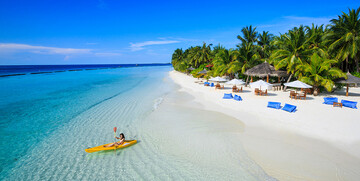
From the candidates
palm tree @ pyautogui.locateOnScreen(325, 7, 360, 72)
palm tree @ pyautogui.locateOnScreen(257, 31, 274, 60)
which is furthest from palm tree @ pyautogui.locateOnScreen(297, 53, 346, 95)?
palm tree @ pyautogui.locateOnScreen(257, 31, 274, 60)

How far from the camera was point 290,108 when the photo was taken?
1030 centimetres

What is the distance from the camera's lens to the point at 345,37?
18.3 m

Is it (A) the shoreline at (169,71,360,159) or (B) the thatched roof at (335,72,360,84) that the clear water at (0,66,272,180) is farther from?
(B) the thatched roof at (335,72,360,84)

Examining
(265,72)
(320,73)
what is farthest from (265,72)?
(320,73)

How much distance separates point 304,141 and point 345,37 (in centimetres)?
1883

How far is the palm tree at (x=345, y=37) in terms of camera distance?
1788 cm

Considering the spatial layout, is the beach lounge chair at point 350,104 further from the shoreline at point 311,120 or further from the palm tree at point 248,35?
the palm tree at point 248,35

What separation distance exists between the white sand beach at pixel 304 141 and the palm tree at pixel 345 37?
12295 mm

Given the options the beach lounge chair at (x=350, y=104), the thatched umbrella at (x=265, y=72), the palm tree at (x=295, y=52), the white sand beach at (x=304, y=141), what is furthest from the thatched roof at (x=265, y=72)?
the beach lounge chair at (x=350, y=104)

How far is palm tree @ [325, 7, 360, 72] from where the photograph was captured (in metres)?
17.9

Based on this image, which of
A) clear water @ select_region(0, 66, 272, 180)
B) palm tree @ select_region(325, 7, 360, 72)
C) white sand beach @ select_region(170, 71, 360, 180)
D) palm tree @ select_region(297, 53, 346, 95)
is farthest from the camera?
palm tree @ select_region(325, 7, 360, 72)

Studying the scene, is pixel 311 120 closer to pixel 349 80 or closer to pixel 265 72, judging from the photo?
pixel 349 80

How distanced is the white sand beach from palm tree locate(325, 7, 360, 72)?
484 inches

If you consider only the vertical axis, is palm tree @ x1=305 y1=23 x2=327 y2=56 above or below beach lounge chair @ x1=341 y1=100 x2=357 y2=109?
above
